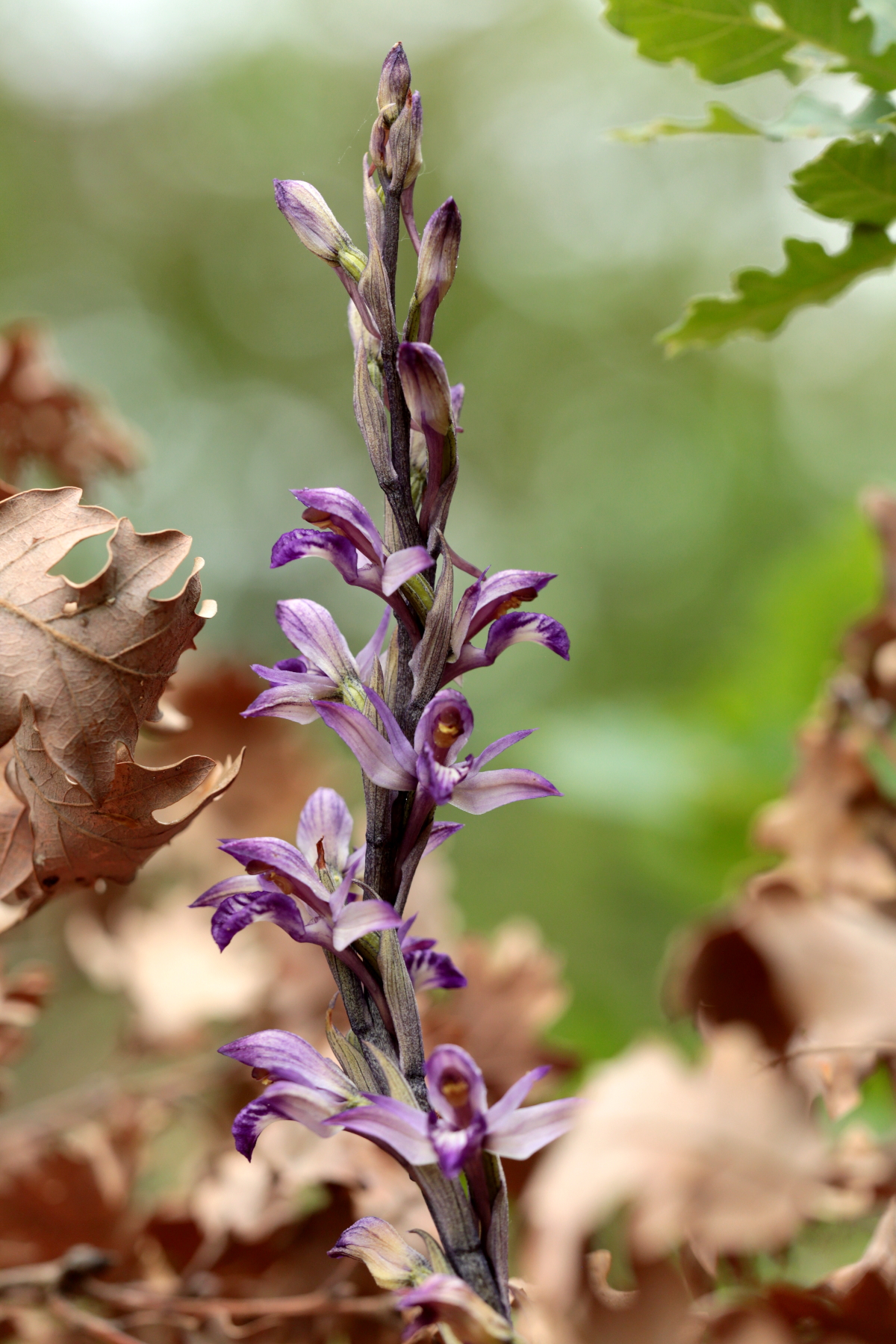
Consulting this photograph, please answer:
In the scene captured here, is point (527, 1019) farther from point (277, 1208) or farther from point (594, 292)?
point (594, 292)

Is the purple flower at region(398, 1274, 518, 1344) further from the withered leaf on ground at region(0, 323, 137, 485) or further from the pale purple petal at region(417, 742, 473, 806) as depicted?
the withered leaf on ground at region(0, 323, 137, 485)

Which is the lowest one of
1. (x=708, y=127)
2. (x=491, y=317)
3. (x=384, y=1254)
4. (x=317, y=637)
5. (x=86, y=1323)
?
(x=491, y=317)

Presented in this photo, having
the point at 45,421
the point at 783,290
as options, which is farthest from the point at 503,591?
the point at 45,421

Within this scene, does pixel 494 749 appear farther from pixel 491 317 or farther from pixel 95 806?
pixel 491 317

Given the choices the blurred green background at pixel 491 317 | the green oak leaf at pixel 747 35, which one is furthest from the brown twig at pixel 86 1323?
the blurred green background at pixel 491 317

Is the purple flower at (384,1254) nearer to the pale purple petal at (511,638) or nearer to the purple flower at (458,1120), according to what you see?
the purple flower at (458,1120)

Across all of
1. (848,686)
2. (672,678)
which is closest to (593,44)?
(672,678)

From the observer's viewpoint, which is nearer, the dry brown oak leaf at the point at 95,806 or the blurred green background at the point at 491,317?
the dry brown oak leaf at the point at 95,806
